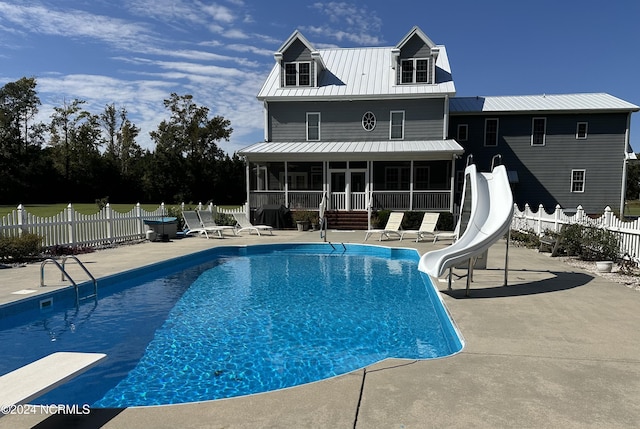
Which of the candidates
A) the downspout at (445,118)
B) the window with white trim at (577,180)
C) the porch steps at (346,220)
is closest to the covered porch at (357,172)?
the porch steps at (346,220)

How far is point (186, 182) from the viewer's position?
42625 millimetres

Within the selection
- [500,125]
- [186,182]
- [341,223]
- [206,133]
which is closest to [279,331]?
[341,223]

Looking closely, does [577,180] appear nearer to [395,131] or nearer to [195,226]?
[395,131]

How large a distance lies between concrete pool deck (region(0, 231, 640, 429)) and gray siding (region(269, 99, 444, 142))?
1650cm

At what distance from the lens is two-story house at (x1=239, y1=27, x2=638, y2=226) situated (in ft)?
65.6

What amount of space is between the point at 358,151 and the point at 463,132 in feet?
28.5

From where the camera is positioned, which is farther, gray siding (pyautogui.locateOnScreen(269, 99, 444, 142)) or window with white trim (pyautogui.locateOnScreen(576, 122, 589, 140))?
window with white trim (pyautogui.locateOnScreen(576, 122, 589, 140))

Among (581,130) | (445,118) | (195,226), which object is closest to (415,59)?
(445,118)

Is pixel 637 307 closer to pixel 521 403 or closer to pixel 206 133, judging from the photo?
pixel 521 403

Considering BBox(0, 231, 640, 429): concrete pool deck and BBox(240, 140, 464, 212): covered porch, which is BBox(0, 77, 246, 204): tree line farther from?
BBox(0, 231, 640, 429): concrete pool deck

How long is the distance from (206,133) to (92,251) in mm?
35917

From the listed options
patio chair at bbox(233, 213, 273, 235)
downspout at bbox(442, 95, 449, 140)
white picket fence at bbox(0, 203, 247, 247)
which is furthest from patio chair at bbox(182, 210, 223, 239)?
downspout at bbox(442, 95, 449, 140)

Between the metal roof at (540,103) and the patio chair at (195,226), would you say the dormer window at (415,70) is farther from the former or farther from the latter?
the patio chair at (195,226)

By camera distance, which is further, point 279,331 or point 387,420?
point 279,331
